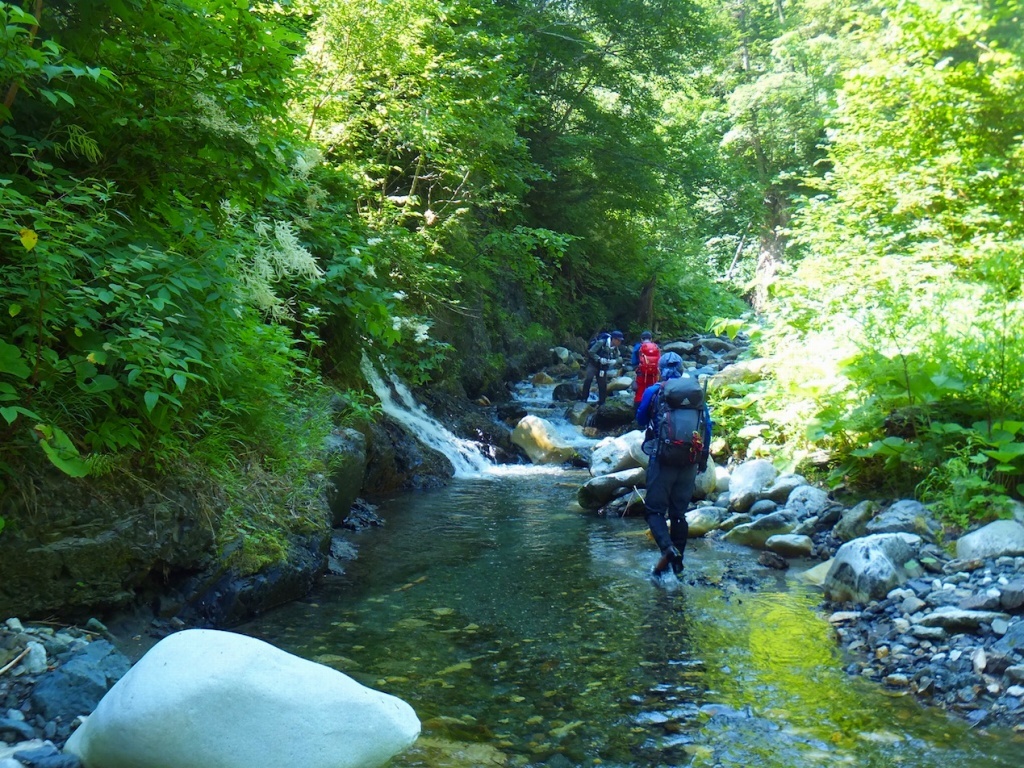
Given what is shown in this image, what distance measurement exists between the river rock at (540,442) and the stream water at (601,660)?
236 inches

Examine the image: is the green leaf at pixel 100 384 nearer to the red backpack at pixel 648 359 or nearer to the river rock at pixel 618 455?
the river rock at pixel 618 455

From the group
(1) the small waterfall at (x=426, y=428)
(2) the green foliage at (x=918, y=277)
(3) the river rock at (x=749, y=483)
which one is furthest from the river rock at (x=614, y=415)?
(3) the river rock at (x=749, y=483)

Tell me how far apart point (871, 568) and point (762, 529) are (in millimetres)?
2439

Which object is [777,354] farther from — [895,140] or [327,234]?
[327,234]

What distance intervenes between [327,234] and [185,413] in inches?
96.0

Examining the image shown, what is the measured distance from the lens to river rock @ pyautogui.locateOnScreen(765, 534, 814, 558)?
779 centimetres

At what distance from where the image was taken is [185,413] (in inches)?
207

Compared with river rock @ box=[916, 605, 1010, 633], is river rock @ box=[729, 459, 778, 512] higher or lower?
higher

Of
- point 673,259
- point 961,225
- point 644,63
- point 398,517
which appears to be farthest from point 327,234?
point 673,259

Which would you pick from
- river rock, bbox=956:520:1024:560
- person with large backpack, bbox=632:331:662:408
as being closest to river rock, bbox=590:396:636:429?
person with large backpack, bbox=632:331:662:408

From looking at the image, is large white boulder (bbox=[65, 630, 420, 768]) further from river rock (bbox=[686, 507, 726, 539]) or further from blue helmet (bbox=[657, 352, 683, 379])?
river rock (bbox=[686, 507, 726, 539])

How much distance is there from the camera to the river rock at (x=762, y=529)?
8359 millimetres

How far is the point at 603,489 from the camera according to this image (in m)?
10.4

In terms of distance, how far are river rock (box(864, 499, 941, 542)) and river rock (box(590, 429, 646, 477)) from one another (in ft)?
13.5
